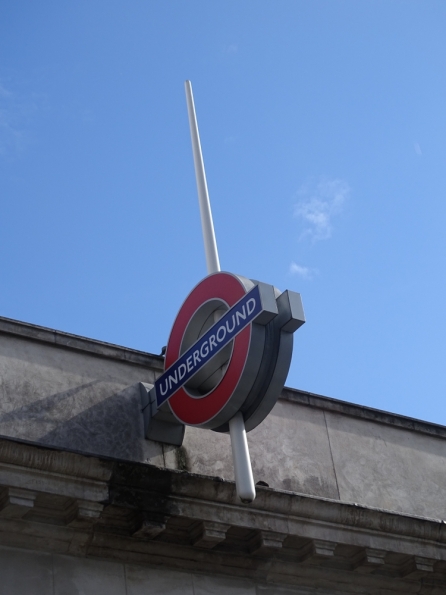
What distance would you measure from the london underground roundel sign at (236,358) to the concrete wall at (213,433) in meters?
0.78

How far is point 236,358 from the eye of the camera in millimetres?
9945

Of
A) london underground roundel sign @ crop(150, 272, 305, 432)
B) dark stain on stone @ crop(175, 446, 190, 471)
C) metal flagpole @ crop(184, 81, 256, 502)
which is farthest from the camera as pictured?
dark stain on stone @ crop(175, 446, 190, 471)

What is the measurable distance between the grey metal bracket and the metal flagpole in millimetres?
1172

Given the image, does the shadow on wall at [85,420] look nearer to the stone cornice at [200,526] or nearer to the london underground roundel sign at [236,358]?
the london underground roundel sign at [236,358]

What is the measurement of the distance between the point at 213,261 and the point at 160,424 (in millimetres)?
1843

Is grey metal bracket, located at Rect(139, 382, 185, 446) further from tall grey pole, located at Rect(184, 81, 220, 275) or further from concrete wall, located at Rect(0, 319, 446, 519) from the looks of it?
tall grey pole, located at Rect(184, 81, 220, 275)

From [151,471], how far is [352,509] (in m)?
2.37

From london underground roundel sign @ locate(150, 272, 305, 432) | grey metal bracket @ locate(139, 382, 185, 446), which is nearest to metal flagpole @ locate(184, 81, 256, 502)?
london underground roundel sign @ locate(150, 272, 305, 432)

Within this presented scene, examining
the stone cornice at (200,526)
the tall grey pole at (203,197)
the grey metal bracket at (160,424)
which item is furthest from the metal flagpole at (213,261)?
the grey metal bracket at (160,424)

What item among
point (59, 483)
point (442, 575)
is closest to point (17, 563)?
point (59, 483)

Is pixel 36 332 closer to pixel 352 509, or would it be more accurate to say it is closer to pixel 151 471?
pixel 151 471

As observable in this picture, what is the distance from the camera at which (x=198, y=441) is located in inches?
452

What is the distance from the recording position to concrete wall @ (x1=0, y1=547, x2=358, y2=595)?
944 centimetres

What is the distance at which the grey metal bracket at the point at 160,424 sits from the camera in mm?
11008
